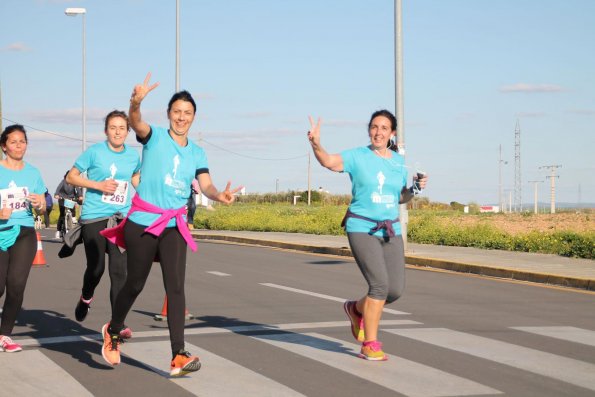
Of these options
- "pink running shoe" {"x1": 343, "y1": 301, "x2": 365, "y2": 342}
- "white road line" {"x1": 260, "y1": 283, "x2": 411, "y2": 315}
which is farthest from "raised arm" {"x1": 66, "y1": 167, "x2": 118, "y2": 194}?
"white road line" {"x1": 260, "y1": 283, "x2": 411, "y2": 315}

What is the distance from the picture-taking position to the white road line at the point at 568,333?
9.21m

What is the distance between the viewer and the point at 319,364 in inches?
307

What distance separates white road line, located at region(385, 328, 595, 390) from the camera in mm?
7430

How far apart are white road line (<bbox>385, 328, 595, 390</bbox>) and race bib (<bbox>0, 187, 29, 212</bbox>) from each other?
3.56 metres

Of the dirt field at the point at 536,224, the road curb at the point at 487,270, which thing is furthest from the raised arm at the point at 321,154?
the dirt field at the point at 536,224

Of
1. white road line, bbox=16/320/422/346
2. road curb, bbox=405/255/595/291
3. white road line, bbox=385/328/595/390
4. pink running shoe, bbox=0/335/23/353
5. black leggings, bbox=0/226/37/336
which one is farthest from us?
road curb, bbox=405/255/595/291

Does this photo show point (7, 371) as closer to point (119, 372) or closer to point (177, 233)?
point (119, 372)

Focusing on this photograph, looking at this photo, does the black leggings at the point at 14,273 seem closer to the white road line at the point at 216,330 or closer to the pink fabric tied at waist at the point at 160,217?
the white road line at the point at 216,330

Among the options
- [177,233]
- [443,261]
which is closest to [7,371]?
[177,233]

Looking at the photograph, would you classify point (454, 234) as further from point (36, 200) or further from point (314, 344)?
point (36, 200)

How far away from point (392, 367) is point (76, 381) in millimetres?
2318

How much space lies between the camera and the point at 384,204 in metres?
8.25

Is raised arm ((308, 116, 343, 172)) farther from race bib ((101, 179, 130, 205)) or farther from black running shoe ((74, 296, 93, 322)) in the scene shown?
black running shoe ((74, 296, 93, 322))

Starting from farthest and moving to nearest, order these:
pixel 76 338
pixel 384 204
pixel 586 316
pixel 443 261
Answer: pixel 443 261 < pixel 586 316 < pixel 76 338 < pixel 384 204
